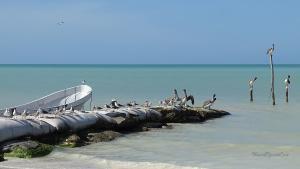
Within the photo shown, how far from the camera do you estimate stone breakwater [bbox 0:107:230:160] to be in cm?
2264

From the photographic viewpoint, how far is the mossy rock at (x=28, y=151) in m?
21.0

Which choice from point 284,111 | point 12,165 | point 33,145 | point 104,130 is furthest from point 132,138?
point 284,111

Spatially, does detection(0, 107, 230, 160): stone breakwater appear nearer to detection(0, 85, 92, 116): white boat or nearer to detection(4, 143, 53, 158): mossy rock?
detection(4, 143, 53, 158): mossy rock

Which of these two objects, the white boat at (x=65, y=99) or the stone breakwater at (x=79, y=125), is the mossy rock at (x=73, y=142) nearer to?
the stone breakwater at (x=79, y=125)

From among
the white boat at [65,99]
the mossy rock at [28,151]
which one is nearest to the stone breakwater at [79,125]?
the mossy rock at [28,151]

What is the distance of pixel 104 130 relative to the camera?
2842 centimetres

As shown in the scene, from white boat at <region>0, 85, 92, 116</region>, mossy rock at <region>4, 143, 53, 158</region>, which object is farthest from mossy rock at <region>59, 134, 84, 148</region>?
white boat at <region>0, 85, 92, 116</region>

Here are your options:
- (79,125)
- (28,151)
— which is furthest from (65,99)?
(28,151)

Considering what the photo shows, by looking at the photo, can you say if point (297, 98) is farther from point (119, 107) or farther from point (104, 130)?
point (104, 130)

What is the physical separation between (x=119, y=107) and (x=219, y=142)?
26.1ft

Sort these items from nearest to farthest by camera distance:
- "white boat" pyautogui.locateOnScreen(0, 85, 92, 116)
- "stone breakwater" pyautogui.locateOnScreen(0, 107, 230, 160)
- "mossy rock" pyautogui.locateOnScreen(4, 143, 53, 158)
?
"mossy rock" pyautogui.locateOnScreen(4, 143, 53, 158) → "stone breakwater" pyautogui.locateOnScreen(0, 107, 230, 160) → "white boat" pyautogui.locateOnScreen(0, 85, 92, 116)

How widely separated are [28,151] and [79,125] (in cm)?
578

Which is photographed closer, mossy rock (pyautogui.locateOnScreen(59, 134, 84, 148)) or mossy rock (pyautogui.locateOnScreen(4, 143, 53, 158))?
mossy rock (pyautogui.locateOnScreen(4, 143, 53, 158))

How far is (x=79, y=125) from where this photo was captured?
26938 millimetres
